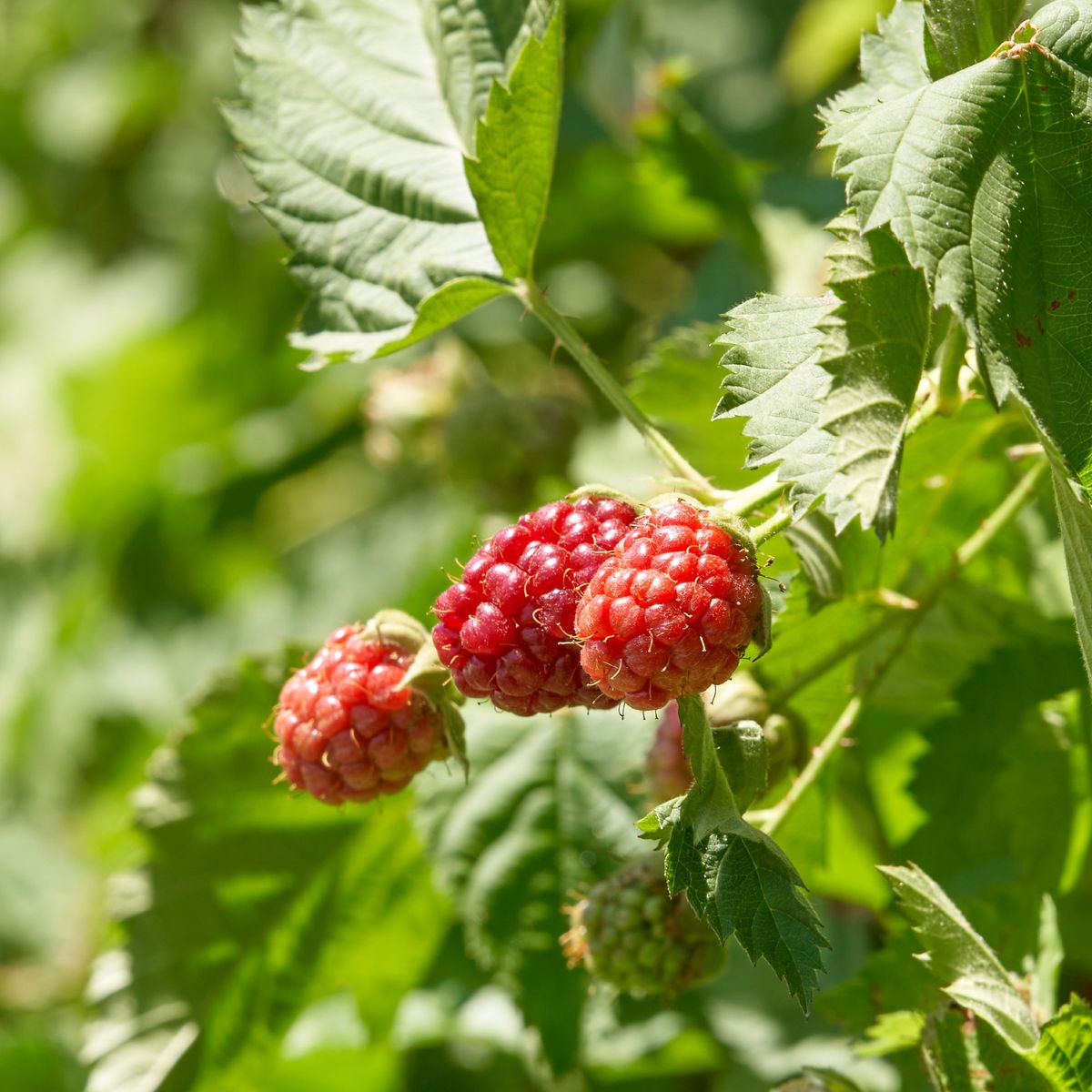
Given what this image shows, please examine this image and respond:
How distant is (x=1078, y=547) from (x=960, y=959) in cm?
45

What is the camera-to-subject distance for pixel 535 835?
1.99 m

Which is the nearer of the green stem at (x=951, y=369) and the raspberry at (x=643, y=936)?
the green stem at (x=951, y=369)

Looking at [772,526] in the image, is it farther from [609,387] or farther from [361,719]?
[361,719]

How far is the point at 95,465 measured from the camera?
13.6ft

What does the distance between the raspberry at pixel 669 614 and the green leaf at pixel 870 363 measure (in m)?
0.11

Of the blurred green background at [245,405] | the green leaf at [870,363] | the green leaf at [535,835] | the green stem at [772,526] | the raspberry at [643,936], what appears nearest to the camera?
the green leaf at [870,363]

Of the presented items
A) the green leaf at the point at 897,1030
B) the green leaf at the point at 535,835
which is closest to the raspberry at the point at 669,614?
the green leaf at the point at 897,1030

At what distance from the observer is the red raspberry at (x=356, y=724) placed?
58.3 inches

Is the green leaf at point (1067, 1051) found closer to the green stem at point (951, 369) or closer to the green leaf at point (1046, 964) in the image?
the green leaf at point (1046, 964)

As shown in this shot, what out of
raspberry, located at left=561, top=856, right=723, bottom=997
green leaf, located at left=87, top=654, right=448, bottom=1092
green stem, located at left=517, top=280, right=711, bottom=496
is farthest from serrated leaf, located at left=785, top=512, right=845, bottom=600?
green leaf, located at left=87, top=654, right=448, bottom=1092

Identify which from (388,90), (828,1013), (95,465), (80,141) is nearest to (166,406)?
(95,465)

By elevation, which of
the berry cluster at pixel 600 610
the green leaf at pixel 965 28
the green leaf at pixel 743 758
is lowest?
the green leaf at pixel 743 758

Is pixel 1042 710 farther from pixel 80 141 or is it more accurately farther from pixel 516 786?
pixel 80 141

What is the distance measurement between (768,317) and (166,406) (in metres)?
3.17
